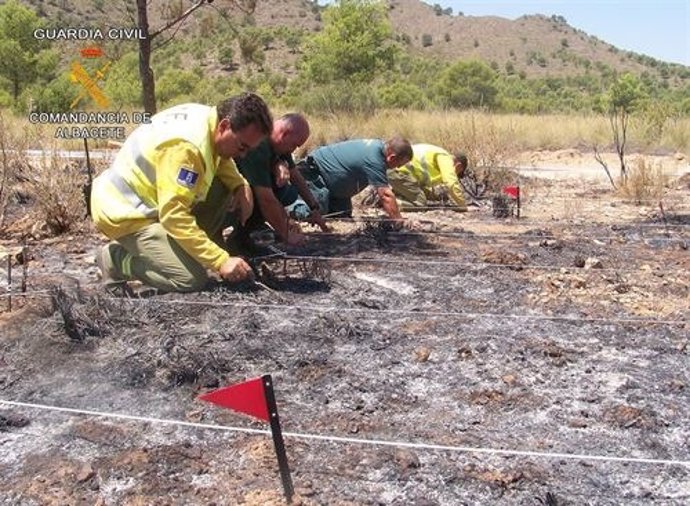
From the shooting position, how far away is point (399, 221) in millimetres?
5621

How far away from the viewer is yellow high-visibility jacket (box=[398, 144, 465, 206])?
677 cm

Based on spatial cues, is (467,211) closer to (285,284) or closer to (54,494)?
(285,284)

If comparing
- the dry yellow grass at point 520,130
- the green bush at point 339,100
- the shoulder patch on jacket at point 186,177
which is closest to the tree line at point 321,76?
the green bush at point 339,100

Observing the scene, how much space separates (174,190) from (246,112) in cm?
48

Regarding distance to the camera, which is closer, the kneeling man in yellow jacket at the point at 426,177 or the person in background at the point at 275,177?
the person in background at the point at 275,177

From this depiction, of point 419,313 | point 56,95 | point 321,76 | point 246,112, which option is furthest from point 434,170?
point 321,76

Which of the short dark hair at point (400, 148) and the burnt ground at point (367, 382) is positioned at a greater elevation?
the short dark hair at point (400, 148)

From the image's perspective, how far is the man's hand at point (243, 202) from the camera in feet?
13.5

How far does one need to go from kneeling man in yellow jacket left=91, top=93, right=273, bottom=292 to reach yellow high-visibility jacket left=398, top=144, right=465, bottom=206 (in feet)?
10.3

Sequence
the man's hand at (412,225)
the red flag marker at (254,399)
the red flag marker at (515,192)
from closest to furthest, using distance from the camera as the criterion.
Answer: the red flag marker at (254,399) < the man's hand at (412,225) < the red flag marker at (515,192)

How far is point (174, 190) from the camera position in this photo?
3.41m

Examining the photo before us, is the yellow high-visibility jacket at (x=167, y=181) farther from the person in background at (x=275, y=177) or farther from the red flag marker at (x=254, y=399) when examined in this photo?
the red flag marker at (x=254, y=399)

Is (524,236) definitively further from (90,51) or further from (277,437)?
(90,51)

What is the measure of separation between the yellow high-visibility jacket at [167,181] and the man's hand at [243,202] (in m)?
0.24
